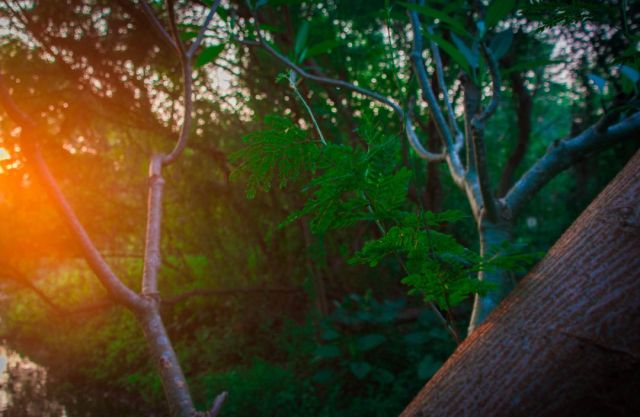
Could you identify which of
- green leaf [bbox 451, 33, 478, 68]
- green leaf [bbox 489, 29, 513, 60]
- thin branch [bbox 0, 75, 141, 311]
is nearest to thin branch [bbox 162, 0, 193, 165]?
thin branch [bbox 0, 75, 141, 311]

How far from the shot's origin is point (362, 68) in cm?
363

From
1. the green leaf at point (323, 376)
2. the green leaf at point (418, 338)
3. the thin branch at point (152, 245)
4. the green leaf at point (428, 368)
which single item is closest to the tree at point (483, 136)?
the thin branch at point (152, 245)

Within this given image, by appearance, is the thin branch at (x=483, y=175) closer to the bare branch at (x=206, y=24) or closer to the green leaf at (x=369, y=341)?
the bare branch at (x=206, y=24)

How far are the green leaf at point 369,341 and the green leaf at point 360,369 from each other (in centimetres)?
12

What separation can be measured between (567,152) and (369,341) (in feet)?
8.93

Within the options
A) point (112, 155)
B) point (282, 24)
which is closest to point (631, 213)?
point (282, 24)

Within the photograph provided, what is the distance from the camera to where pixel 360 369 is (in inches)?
139

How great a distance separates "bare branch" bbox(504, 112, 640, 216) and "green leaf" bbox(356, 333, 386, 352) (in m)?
2.57

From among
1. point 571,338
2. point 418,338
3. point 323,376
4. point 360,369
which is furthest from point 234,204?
point 571,338

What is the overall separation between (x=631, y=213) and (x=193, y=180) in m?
4.70

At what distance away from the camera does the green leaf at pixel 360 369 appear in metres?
3.47

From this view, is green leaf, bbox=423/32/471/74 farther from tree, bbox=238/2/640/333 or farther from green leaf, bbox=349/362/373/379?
green leaf, bbox=349/362/373/379

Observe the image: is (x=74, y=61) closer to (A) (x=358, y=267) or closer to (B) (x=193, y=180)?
(B) (x=193, y=180)

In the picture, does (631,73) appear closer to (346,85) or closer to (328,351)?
(346,85)
